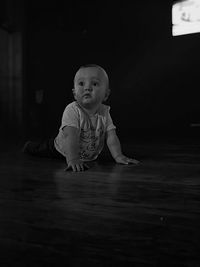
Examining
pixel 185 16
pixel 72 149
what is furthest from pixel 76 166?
pixel 185 16

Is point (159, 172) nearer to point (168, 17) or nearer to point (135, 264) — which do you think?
point (135, 264)

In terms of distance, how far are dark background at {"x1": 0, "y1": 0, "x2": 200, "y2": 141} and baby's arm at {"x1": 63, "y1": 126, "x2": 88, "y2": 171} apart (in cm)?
189

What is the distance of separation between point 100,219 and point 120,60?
2876 millimetres

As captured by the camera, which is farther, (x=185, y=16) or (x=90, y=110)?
(x=185, y=16)

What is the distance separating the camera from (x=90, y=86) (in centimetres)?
121

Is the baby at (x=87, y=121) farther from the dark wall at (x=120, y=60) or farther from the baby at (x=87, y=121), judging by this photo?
the dark wall at (x=120, y=60)

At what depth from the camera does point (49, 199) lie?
0.70 meters

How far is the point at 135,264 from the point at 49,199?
346 mm

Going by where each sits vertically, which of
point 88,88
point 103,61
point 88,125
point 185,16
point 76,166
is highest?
point 185,16

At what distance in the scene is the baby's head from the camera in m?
1.21

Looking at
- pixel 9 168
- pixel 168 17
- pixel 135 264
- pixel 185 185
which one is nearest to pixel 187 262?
pixel 135 264

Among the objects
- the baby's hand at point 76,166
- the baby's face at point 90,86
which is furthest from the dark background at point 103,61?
the baby's hand at point 76,166

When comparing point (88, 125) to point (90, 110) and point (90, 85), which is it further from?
point (90, 85)

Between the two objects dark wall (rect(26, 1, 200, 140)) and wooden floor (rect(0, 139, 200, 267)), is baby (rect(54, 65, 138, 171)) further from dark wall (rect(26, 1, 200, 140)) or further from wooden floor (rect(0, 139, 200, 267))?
dark wall (rect(26, 1, 200, 140))
